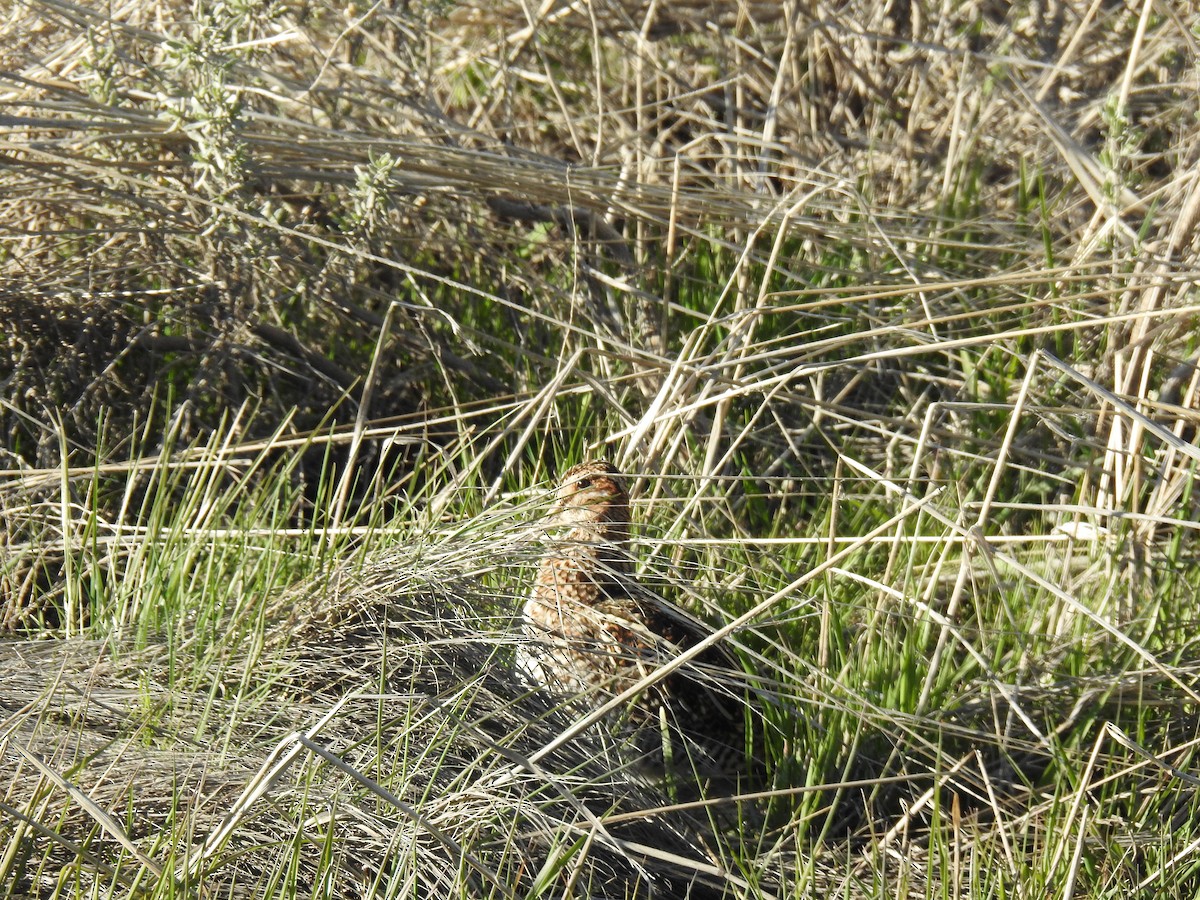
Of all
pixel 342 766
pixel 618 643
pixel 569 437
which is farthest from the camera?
pixel 569 437

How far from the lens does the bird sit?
2.78 metres

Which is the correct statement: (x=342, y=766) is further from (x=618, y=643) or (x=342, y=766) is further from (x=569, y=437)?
(x=569, y=437)

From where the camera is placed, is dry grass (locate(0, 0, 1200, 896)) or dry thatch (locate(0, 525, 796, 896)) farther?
dry grass (locate(0, 0, 1200, 896))

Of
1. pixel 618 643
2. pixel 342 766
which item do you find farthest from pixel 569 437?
pixel 342 766

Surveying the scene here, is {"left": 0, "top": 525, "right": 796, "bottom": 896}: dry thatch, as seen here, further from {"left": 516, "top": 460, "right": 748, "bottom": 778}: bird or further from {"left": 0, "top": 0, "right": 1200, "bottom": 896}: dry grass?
{"left": 516, "top": 460, "right": 748, "bottom": 778}: bird

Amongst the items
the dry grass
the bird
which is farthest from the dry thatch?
the bird

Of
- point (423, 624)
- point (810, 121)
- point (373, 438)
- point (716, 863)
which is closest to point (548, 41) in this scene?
point (810, 121)

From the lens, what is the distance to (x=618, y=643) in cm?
288

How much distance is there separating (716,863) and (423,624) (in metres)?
0.72

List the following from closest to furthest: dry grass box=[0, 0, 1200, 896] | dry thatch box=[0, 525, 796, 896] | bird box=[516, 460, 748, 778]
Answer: dry thatch box=[0, 525, 796, 896] < dry grass box=[0, 0, 1200, 896] < bird box=[516, 460, 748, 778]

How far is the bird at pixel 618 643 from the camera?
2.78m

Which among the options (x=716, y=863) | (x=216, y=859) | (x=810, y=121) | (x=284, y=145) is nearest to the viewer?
(x=216, y=859)

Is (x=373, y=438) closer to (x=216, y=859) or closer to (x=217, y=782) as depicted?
(x=217, y=782)

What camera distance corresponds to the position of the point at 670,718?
296cm
